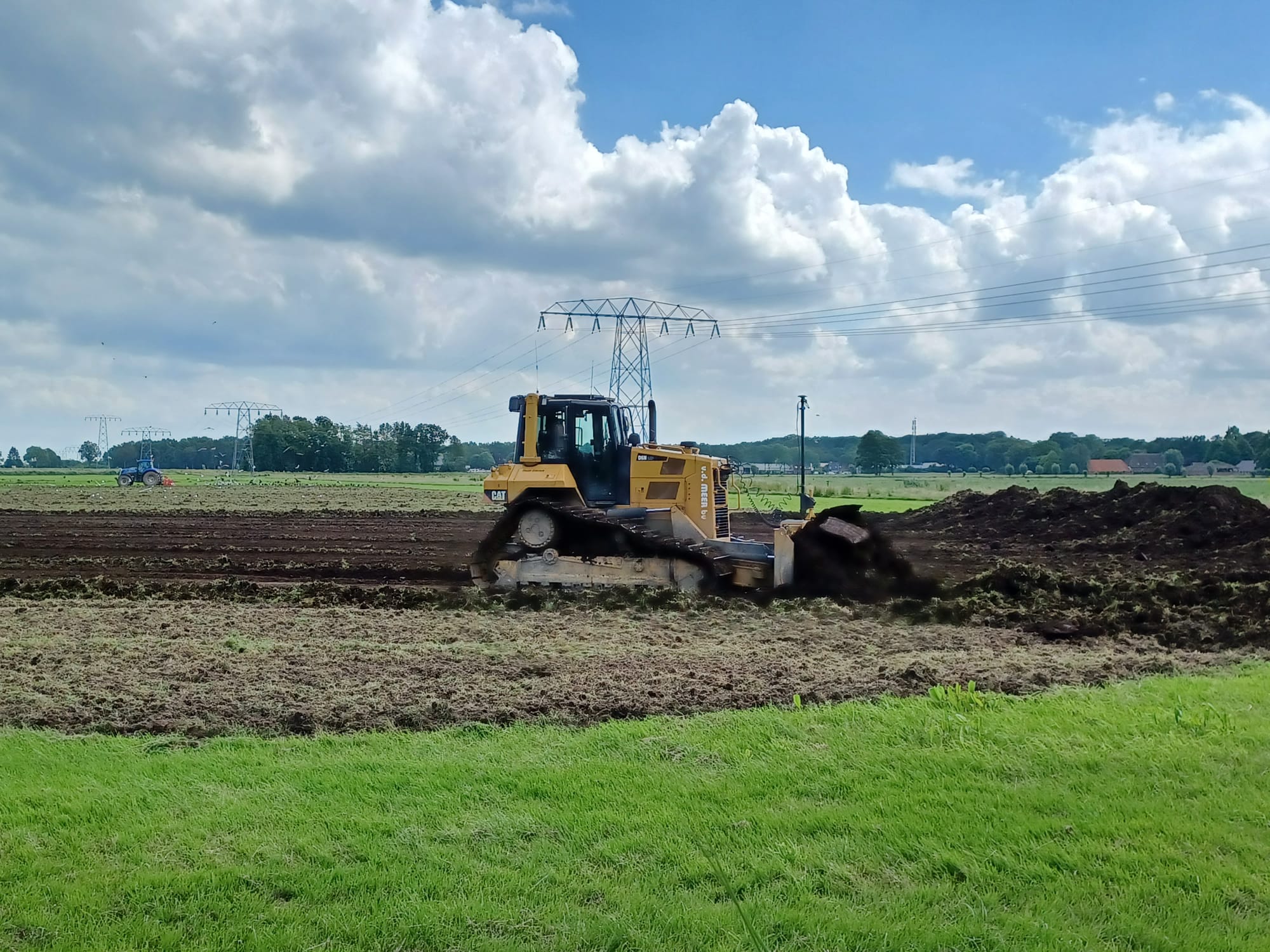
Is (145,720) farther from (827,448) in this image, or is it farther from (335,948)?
(827,448)

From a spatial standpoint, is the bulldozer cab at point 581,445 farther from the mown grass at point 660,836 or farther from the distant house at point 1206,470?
the distant house at point 1206,470

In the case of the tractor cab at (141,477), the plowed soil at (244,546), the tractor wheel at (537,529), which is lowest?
the plowed soil at (244,546)

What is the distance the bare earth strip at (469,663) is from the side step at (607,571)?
5.67ft

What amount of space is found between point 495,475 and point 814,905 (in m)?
12.6

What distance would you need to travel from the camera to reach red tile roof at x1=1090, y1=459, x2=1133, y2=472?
255ft

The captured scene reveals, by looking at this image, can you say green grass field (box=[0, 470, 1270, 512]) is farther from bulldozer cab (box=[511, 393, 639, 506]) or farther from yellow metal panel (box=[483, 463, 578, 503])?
yellow metal panel (box=[483, 463, 578, 503])

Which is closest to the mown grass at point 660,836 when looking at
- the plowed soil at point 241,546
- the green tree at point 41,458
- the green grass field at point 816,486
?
the plowed soil at point 241,546

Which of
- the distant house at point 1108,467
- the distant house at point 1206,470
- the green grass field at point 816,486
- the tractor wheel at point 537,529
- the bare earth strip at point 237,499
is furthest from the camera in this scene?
the distant house at point 1108,467

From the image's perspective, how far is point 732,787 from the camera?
616 centimetres

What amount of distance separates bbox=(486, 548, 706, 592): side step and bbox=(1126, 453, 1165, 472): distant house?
70.9 meters

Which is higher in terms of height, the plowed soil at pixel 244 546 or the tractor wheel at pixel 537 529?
the tractor wheel at pixel 537 529

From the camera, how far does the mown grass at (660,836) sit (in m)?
4.52

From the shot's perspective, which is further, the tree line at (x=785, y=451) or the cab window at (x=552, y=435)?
the tree line at (x=785, y=451)

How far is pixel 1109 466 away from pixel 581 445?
7433 cm
